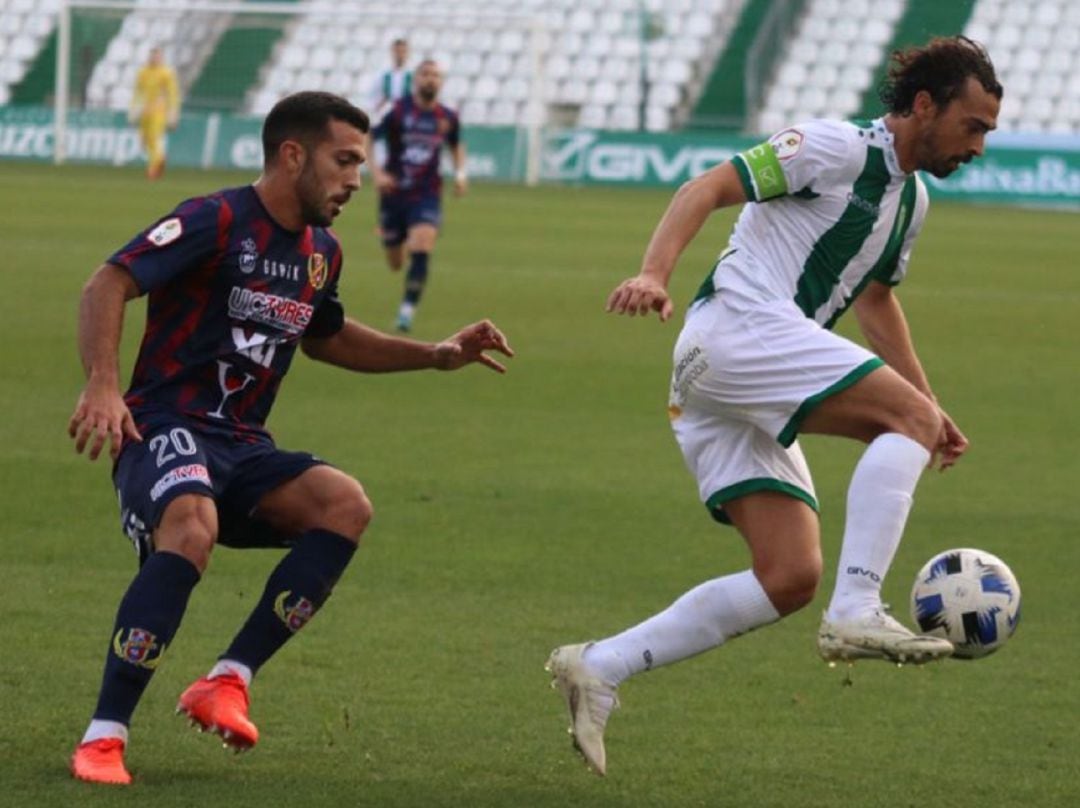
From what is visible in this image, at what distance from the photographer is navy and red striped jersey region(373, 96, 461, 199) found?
18.4 meters

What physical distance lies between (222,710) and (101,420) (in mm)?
776

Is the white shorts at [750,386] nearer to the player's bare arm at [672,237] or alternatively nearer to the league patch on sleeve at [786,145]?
the player's bare arm at [672,237]

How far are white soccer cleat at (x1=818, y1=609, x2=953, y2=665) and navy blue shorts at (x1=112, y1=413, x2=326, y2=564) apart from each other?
4.75ft

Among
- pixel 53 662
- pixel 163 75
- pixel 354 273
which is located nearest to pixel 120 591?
pixel 53 662

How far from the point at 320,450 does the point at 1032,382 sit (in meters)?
5.92

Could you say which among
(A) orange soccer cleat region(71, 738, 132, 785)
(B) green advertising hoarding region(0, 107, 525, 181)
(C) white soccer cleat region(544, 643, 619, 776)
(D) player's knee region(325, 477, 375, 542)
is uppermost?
(D) player's knee region(325, 477, 375, 542)

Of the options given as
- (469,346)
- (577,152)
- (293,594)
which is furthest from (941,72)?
(577,152)

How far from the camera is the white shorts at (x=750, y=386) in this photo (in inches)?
221

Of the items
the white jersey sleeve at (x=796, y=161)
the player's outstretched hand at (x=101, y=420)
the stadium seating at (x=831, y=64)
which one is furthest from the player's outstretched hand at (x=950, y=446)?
the stadium seating at (x=831, y=64)

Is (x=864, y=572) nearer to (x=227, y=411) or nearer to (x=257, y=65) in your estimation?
(x=227, y=411)

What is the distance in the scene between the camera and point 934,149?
5773 millimetres

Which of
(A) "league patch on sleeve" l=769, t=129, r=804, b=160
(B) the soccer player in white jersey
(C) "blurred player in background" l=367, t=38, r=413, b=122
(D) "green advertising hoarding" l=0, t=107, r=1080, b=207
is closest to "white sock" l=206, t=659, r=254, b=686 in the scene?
(B) the soccer player in white jersey

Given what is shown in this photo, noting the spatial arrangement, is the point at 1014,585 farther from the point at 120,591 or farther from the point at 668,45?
the point at 668,45

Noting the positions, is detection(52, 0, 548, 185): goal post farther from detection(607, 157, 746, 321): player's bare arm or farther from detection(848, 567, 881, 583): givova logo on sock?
detection(848, 567, 881, 583): givova logo on sock
